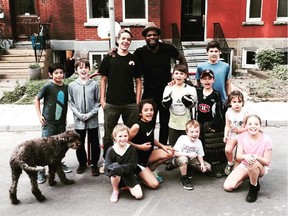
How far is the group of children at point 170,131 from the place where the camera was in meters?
4.92

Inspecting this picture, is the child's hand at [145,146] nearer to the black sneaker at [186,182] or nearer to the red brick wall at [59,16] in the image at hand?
the black sneaker at [186,182]

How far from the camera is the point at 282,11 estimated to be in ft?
49.4

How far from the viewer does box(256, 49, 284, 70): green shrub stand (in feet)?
45.9

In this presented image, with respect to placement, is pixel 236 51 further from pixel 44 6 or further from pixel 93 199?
pixel 93 199

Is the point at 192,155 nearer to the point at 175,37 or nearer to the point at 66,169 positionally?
the point at 66,169

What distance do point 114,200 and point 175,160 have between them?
3.62ft

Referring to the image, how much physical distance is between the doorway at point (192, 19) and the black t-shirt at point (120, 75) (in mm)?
10526

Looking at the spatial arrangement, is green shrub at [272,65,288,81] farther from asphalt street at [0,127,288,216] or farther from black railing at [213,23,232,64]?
asphalt street at [0,127,288,216]

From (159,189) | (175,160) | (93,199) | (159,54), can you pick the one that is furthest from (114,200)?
(159,54)

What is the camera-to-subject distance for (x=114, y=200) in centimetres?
489

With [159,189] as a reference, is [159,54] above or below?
above

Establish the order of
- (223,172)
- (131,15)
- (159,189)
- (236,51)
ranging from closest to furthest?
(159,189), (223,172), (131,15), (236,51)

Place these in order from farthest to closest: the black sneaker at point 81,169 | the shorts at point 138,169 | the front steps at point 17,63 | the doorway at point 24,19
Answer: the doorway at point 24,19, the front steps at point 17,63, the black sneaker at point 81,169, the shorts at point 138,169

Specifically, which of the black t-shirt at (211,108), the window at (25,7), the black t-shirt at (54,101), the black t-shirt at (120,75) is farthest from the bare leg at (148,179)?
the window at (25,7)
